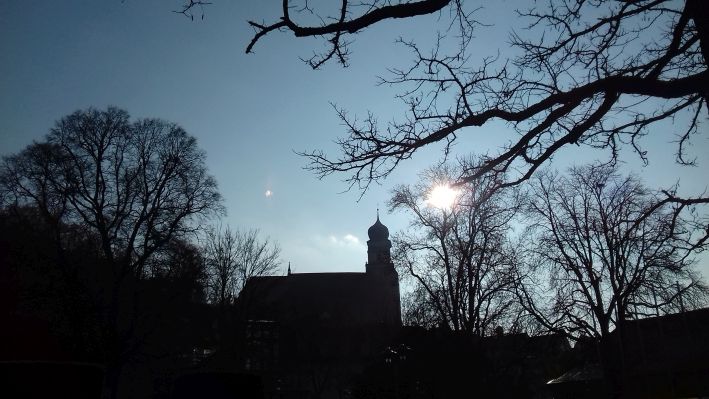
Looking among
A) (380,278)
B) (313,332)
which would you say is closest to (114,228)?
(313,332)

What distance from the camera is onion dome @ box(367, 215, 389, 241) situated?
78.2 m

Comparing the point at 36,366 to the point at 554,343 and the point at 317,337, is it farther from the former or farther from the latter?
the point at 317,337

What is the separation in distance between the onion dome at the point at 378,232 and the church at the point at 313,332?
7.39 meters

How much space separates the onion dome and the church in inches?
291

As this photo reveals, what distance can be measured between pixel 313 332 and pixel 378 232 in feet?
105

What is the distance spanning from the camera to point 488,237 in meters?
27.1

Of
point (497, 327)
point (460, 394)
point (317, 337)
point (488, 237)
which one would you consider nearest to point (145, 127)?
point (488, 237)

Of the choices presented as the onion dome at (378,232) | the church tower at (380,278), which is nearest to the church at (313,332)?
the church tower at (380,278)

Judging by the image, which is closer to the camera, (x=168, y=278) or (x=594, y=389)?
(x=168, y=278)

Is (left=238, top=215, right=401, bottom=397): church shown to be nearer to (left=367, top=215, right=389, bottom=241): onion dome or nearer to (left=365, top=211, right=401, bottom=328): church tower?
(left=365, top=211, right=401, bottom=328): church tower

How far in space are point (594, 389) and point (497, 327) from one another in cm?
1598

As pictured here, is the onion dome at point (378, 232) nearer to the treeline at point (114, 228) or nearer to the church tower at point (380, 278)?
the church tower at point (380, 278)

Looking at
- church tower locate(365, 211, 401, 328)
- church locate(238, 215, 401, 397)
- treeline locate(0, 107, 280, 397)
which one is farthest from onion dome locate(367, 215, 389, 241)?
treeline locate(0, 107, 280, 397)

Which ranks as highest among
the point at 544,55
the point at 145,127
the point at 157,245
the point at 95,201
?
the point at 145,127
